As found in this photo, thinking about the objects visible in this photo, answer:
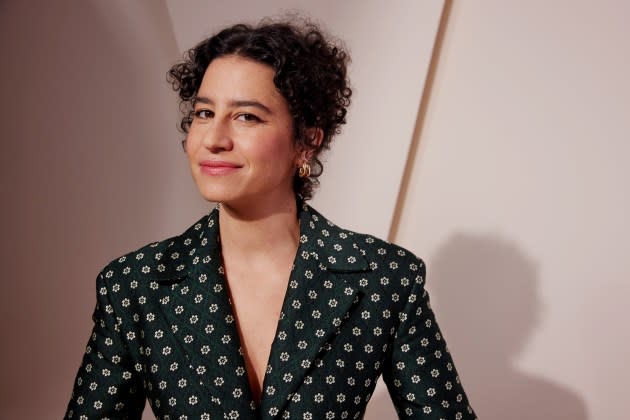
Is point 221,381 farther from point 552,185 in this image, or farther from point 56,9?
point 552,185

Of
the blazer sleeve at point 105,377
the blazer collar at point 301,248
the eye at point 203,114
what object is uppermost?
the eye at point 203,114

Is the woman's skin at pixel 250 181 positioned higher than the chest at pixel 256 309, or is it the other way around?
the woman's skin at pixel 250 181

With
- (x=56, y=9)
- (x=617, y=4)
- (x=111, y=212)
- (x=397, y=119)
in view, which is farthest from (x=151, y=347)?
(x=617, y=4)

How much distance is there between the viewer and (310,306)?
4.88 ft

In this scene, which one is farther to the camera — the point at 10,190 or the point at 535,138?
the point at 535,138

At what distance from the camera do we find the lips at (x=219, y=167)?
1.41 metres

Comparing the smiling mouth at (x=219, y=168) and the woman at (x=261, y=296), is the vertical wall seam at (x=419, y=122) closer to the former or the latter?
the woman at (x=261, y=296)

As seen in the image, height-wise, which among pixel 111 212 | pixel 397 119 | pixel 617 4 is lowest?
pixel 111 212

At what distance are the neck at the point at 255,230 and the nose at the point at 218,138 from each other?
0.48ft

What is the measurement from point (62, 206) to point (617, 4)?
1.68 metres

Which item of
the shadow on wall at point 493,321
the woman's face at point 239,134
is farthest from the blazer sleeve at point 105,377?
the shadow on wall at point 493,321

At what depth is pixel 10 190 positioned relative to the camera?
188cm

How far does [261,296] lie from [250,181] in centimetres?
25

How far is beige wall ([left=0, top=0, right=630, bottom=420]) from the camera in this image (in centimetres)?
201
